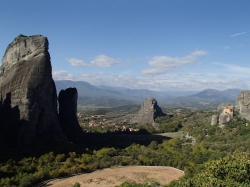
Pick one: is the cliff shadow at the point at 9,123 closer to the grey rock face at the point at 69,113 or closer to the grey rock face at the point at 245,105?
the grey rock face at the point at 69,113

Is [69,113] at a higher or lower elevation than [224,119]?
higher

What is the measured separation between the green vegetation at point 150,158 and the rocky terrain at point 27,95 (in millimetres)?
2644

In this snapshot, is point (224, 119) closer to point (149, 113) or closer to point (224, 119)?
point (224, 119)

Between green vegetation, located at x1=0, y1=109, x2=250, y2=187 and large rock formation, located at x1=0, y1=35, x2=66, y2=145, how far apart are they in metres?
2.80

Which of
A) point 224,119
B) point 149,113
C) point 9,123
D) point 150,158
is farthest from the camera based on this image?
point 149,113

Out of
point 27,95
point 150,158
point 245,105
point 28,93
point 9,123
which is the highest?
point 28,93

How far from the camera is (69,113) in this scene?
51594mm

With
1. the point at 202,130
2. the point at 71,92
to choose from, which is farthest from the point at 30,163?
the point at 202,130

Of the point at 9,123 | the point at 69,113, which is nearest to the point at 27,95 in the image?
the point at 9,123

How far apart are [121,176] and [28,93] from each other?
58.0 feet

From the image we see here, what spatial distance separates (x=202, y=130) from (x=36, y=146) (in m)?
37.2

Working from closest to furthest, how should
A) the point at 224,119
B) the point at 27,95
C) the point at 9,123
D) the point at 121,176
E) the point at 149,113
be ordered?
1. the point at 121,176
2. the point at 27,95
3. the point at 9,123
4. the point at 224,119
5. the point at 149,113

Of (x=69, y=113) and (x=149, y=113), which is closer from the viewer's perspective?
(x=69, y=113)

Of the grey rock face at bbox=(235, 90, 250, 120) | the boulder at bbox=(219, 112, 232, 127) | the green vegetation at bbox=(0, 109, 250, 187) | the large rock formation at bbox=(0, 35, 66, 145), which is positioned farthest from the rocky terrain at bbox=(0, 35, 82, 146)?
the grey rock face at bbox=(235, 90, 250, 120)
